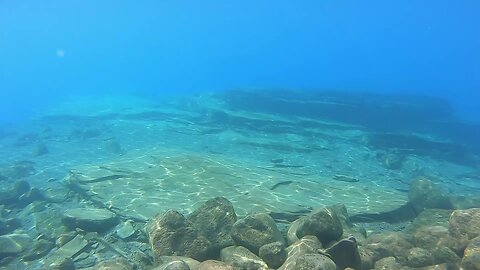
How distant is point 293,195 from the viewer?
12445 millimetres

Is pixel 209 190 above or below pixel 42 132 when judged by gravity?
above

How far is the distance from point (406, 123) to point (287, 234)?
99.2ft

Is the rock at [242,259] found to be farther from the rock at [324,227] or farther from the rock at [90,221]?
the rock at [90,221]

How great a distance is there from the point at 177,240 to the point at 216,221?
114 centimetres

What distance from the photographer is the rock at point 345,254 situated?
6.35 meters

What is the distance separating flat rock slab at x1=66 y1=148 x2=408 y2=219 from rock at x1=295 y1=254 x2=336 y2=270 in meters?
4.72

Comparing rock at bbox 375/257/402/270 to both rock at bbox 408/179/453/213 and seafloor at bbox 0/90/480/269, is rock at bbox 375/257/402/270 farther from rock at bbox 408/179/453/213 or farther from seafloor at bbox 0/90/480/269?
rock at bbox 408/179/453/213

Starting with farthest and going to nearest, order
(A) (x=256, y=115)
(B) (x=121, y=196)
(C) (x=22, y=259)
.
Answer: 1. (A) (x=256, y=115)
2. (B) (x=121, y=196)
3. (C) (x=22, y=259)

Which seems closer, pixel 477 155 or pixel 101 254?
pixel 101 254

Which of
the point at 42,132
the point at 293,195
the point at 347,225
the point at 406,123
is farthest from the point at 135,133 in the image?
the point at 406,123

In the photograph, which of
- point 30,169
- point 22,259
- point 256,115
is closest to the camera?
point 22,259

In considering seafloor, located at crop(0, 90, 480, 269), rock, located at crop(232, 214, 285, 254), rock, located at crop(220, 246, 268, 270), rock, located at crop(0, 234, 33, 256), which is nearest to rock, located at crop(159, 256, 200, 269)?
seafloor, located at crop(0, 90, 480, 269)

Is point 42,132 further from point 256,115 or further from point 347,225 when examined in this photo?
point 347,225

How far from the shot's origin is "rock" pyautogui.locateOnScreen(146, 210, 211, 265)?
740 cm
